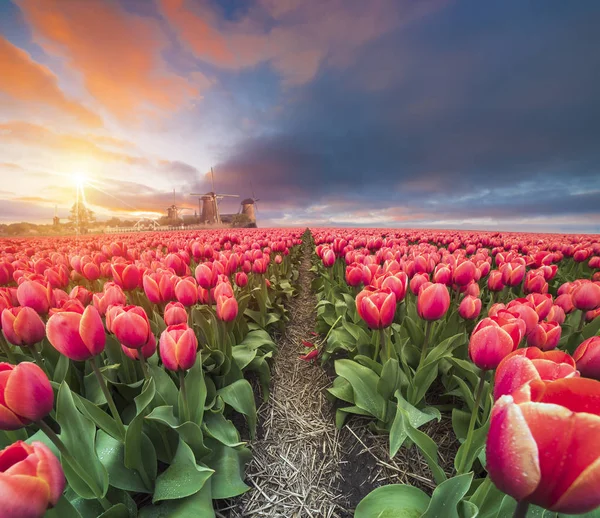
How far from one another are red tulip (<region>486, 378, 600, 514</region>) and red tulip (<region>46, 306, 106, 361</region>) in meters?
1.67

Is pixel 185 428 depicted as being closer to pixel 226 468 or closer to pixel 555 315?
pixel 226 468

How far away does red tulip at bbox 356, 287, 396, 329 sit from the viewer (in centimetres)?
195

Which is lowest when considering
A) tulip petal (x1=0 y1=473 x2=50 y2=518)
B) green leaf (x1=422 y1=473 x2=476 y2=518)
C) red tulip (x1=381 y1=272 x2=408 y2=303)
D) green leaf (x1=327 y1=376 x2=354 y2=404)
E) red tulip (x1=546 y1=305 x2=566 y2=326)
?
green leaf (x1=327 y1=376 x2=354 y2=404)

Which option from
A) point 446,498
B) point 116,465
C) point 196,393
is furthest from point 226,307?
point 446,498

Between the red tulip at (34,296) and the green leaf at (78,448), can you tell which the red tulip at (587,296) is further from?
the red tulip at (34,296)

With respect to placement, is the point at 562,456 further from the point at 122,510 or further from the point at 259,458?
the point at 259,458

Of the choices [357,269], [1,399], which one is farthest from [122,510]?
[357,269]

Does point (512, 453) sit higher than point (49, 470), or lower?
higher

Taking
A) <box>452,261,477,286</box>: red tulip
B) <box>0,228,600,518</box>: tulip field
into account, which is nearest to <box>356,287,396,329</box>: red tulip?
<box>0,228,600,518</box>: tulip field

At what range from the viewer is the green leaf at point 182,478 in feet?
4.95

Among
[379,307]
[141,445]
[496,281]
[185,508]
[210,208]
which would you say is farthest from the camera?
[210,208]

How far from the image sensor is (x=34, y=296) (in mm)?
2258

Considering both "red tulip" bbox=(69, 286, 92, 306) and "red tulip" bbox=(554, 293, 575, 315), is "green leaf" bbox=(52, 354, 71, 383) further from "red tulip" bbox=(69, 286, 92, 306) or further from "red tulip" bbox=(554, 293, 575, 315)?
"red tulip" bbox=(554, 293, 575, 315)

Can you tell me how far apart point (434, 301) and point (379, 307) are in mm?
372
